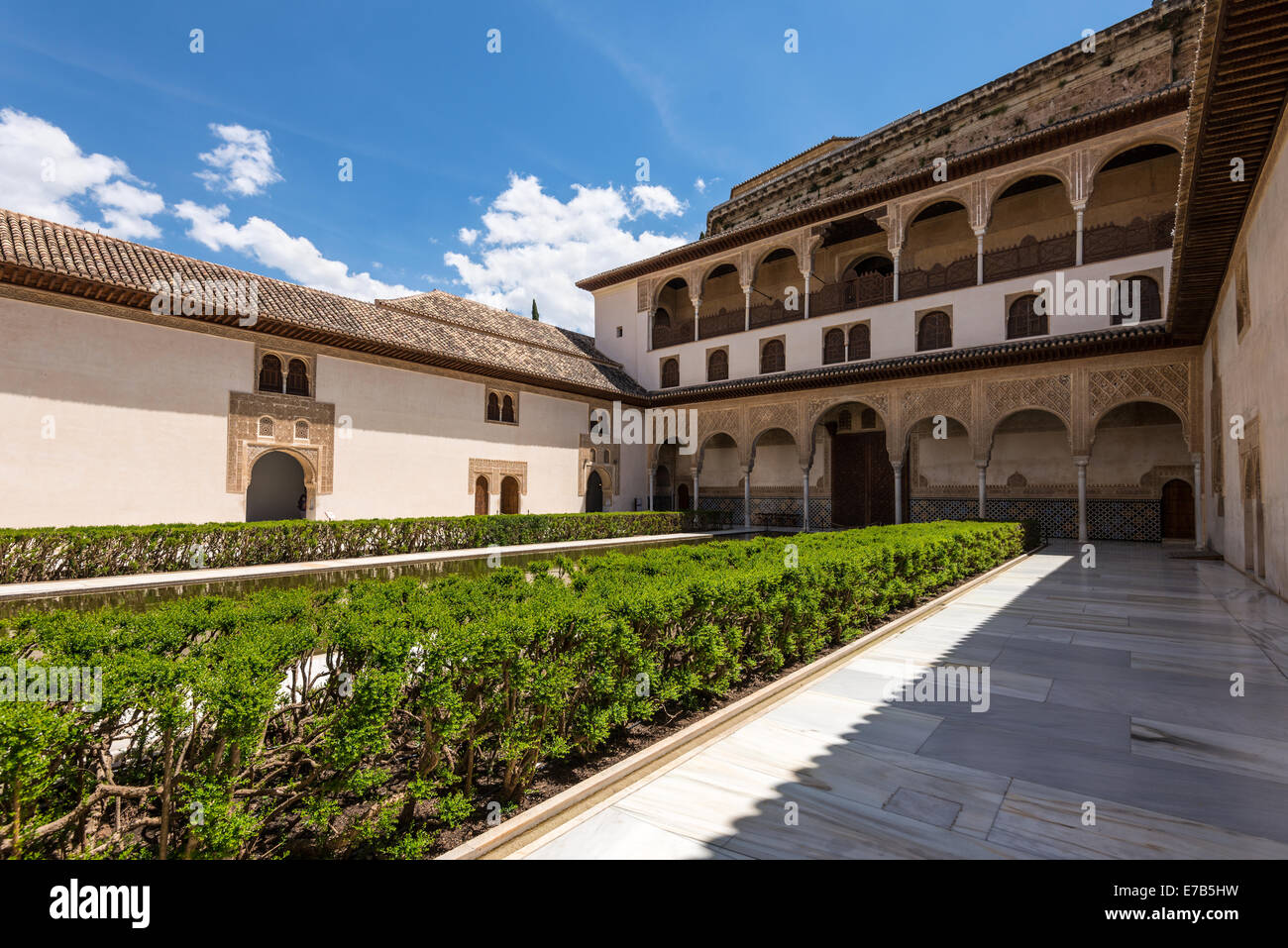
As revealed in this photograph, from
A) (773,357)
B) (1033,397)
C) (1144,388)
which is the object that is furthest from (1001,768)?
(773,357)

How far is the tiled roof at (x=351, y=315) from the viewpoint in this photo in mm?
11609

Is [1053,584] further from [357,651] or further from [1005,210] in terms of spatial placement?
[1005,210]

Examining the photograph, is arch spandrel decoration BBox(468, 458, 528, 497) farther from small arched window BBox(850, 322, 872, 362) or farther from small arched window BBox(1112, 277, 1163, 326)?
small arched window BBox(1112, 277, 1163, 326)

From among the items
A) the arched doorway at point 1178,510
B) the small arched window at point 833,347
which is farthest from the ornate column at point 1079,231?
the small arched window at point 833,347

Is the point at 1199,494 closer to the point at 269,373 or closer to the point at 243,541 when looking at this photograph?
the point at 243,541

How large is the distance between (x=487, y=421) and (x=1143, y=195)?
61.4 feet

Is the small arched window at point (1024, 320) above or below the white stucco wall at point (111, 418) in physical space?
above

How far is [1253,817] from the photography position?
2.57 meters

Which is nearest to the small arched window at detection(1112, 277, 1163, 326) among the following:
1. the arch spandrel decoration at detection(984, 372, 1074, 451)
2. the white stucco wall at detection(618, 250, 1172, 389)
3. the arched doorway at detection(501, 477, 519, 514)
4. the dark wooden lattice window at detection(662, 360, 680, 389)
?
the white stucco wall at detection(618, 250, 1172, 389)

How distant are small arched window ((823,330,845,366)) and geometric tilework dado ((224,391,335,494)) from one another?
14491 mm

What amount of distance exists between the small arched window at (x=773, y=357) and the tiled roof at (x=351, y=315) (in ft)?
16.0

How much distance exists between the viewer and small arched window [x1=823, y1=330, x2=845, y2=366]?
65.0ft

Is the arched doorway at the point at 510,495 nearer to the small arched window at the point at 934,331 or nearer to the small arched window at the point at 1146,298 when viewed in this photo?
the small arched window at the point at 934,331

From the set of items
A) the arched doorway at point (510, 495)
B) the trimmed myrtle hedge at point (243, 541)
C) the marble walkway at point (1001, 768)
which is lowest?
the marble walkway at point (1001, 768)
